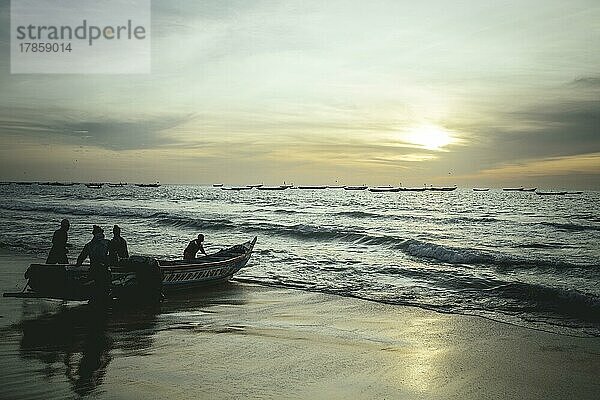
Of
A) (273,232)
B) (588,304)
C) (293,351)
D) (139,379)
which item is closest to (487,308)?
(588,304)

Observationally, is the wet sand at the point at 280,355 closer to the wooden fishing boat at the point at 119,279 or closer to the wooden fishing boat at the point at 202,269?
the wooden fishing boat at the point at 119,279

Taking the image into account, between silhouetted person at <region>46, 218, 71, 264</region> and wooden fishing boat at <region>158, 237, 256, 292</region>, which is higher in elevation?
silhouetted person at <region>46, 218, 71, 264</region>

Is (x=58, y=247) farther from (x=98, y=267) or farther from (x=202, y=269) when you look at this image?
(x=202, y=269)

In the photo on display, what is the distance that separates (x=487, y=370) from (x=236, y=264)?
1055cm

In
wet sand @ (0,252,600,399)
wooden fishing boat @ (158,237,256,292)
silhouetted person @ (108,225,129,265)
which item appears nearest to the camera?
wet sand @ (0,252,600,399)

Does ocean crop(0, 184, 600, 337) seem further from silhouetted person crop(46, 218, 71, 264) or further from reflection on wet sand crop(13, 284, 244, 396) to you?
reflection on wet sand crop(13, 284, 244, 396)

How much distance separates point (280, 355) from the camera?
27.9 feet

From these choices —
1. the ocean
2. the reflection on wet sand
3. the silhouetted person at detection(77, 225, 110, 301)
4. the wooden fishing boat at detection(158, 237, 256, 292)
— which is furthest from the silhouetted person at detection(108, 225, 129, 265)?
the ocean

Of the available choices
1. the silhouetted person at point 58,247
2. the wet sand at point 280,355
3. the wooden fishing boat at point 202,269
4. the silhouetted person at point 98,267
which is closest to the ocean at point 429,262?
the wooden fishing boat at point 202,269

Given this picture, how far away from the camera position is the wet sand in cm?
691

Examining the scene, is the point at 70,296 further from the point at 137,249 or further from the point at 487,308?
the point at 137,249

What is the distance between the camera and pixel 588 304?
44.8ft

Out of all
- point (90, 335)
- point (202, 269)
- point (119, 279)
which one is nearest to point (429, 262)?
point (202, 269)

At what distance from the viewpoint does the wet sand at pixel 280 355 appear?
6.91m
